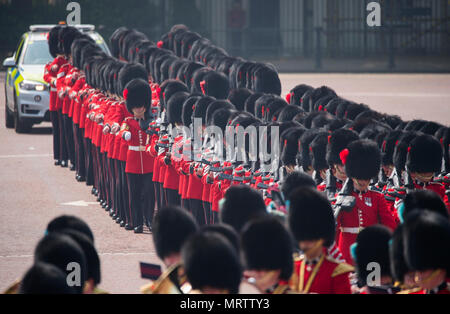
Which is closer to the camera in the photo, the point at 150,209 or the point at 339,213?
the point at 339,213

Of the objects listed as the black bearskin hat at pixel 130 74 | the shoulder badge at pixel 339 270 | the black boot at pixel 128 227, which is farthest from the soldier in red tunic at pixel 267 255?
the black bearskin hat at pixel 130 74

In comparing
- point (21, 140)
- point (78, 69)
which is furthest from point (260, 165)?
point (21, 140)

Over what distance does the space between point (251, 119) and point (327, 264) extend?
11.9 ft

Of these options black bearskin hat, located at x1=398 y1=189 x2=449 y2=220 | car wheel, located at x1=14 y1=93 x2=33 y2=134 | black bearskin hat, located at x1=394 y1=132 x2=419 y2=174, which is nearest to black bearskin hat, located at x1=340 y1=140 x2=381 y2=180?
black bearskin hat, located at x1=394 y1=132 x2=419 y2=174

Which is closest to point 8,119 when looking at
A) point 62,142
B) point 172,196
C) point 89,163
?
point 62,142

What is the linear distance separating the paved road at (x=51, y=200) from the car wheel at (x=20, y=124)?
0.14 meters

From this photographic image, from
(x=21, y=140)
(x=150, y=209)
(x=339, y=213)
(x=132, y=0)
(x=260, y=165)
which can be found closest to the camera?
(x=339, y=213)

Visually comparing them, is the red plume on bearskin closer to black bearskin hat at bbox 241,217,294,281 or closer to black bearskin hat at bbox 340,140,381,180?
black bearskin hat at bbox 340,140,381,180

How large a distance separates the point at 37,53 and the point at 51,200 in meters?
5.70

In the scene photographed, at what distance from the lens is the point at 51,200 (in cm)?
1223

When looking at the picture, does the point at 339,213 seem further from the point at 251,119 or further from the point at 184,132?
the point at 184,132

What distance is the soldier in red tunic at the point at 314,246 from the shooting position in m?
5.59

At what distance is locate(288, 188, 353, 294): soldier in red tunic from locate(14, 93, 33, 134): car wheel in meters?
11.7

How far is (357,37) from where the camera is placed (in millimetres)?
30312
